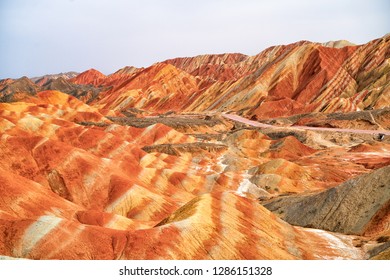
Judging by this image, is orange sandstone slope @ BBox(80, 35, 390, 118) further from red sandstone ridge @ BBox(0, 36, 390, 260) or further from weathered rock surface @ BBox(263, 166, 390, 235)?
weathered rock surface @ BBox(263, 166, 390, 235)

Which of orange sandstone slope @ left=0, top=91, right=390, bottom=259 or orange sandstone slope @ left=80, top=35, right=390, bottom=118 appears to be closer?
orange sandstone slope @ left=0, top=91, right=390, bottom=259

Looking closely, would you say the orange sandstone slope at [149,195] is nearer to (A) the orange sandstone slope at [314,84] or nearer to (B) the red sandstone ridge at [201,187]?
(B) the red sandstone ridge at [201,187]

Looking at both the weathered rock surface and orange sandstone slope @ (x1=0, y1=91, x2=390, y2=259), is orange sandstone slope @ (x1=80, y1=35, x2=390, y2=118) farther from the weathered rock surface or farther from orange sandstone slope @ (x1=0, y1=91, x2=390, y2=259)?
the weathered rock surface

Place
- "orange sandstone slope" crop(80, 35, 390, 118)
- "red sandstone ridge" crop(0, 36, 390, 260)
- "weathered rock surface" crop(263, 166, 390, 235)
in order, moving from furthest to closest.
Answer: "orange sandstone slope" crop(80, 35, 390, 118) < "weathered rock surface" crop(263, 166, 390, 235) < "red sandstone ridge" crop(0, 36, 390, 260)

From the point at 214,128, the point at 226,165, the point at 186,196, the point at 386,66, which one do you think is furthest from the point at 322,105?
the point at 186,196

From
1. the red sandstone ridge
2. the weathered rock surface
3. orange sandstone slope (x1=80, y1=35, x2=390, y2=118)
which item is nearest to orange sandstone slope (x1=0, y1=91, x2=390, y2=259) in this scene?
the red sandstone ridge

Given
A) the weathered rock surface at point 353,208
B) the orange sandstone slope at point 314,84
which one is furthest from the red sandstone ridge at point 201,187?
the orange sandstone slope at point 314,84

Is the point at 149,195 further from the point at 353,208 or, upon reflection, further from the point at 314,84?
the point at 314,84

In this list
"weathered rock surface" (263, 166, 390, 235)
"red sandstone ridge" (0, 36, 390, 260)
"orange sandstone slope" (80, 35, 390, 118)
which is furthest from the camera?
"orange sandstone slope" (80, 35, 390, 118)
